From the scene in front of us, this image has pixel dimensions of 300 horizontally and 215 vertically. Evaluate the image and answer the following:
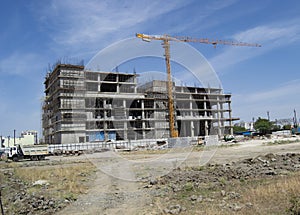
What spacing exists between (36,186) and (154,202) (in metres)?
7.17

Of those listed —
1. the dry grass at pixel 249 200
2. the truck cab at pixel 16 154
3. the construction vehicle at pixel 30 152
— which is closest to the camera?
the dry grass at pixel 249 200

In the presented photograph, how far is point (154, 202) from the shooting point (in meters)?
9.41

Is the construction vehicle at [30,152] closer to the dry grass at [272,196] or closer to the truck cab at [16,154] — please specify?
the truck cab at [16,154]

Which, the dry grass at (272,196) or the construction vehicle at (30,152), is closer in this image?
the dry grass at (272,196)

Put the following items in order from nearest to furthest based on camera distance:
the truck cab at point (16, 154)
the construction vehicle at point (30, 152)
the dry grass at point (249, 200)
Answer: the dry grass at point (249, 200), the construction vehicle at point (30, 152), the truck cab at point (16, 154)

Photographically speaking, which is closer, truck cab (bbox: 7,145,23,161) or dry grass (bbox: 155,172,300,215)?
dry grass (bbox: 155,172,300,215)

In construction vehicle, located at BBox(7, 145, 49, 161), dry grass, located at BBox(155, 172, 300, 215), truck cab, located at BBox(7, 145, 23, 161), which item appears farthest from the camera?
truck cab, located at BBox(7, 145, 23, 161)

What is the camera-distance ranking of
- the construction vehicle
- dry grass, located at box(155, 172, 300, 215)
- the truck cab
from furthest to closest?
the truck cab < the construction vehicle < dry grass, located at box(155, 172, 300, 215)

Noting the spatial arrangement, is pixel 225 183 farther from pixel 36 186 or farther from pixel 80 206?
pixel 36 186

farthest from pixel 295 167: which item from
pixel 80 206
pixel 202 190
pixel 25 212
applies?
pixel 25 212

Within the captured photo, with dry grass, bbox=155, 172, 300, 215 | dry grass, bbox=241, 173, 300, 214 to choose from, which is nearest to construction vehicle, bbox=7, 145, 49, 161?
dry grass, bbox=155, 172, 300, 215

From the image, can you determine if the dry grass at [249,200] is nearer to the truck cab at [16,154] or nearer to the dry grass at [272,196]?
the dry grass at [272,196]

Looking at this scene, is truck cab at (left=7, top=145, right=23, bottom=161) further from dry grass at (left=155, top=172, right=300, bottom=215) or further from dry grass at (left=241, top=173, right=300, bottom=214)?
dry grass at (left=241, top=173, right=300, bottom=214)

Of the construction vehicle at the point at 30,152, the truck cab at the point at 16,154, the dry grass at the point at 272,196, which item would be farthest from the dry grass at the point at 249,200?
the truck cab at the point at 16,154
